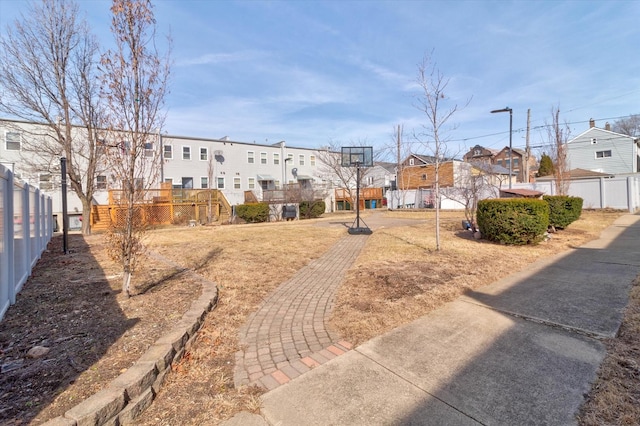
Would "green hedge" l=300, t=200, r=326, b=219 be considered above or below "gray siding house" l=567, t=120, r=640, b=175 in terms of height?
below

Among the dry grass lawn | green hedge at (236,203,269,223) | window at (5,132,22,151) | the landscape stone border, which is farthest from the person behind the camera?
green hedge at (236,203,269,223)

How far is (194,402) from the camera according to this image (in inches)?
89.9

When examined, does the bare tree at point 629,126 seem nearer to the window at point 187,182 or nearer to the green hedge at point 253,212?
the green hedge at point 253,212

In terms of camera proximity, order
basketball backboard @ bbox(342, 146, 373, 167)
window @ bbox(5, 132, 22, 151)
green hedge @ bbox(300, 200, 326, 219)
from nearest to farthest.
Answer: basketball backboard @ bbox(342, 146, 373, 167)
window @ bbox(5, 132, 22, 151)
green hedge @ bbox(300, 200, 326, 219)

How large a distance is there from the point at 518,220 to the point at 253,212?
14.4 meters

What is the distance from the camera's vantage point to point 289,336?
3.35 meters

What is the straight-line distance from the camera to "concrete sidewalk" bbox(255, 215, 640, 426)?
2096 mm

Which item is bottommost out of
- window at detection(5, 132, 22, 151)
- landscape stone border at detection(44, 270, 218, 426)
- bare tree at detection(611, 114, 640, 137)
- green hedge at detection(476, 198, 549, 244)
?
landscape stone border at detection(44, 270, 218, 426)

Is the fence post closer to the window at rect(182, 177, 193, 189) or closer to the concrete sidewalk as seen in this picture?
the concrete sidewalk

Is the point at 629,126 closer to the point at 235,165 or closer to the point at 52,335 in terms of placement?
the point at 235,165

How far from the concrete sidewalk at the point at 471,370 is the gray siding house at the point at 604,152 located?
1325 inches

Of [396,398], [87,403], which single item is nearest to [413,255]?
[396,398]

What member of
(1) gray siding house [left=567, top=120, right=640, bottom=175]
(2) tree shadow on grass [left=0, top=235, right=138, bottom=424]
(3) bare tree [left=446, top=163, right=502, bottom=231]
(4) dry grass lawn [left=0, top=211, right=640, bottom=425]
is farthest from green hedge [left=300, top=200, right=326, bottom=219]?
(1) gray siding house [left=567, top=120, right=640, bottom=175]

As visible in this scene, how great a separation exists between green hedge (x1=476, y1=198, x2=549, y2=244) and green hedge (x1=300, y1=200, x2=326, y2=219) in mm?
14884
